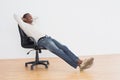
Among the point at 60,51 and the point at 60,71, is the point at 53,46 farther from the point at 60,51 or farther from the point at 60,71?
the point at 60,71

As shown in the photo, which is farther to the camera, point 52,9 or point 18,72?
point 52,9

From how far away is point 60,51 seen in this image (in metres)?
4.73

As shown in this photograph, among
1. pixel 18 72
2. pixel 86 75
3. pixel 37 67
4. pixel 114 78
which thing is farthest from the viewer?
pixel 37 67

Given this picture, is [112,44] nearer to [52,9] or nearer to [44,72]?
[52,9]

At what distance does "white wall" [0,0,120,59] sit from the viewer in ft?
19.4

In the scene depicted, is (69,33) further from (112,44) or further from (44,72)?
(44,72)

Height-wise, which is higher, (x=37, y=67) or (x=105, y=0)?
(x=105, y=0)

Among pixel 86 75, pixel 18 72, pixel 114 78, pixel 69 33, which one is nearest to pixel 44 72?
pixel 18 72

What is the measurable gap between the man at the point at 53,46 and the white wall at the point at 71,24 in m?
0.86

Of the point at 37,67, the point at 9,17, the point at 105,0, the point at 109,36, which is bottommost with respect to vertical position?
the point at 37,67

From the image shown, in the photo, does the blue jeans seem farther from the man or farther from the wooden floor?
the wooden floor

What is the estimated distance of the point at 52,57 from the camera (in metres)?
6.11

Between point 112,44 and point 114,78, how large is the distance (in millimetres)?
2241

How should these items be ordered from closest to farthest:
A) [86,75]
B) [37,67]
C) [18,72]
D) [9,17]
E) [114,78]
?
[114,78], [86,75], [18,72], [37,67], [9,17]
